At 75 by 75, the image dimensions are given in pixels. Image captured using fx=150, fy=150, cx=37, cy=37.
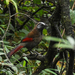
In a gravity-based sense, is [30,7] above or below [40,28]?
above

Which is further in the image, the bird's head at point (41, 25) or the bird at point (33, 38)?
the bird's head at point (41, 25)

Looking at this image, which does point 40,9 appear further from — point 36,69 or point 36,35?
point 36,69

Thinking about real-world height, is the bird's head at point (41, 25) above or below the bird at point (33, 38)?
above

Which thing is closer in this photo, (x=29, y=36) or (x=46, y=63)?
(x=46, y=63)

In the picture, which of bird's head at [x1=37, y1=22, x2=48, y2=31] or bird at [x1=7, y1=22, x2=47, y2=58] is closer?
bird at [x1=7, y1=22, x2=47, y2=58]

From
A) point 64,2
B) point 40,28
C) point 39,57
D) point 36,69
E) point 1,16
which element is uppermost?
point 64,2

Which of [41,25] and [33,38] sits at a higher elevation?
[41,25]

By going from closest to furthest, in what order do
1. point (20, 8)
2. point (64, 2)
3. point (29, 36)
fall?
point (64, 2) < point (29, 36) < point (20, 8)

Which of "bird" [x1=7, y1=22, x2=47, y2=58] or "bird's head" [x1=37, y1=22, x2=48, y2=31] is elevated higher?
"bird's head" [x1=37, y1=22, x2=48, y2=31]

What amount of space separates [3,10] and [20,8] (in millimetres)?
396

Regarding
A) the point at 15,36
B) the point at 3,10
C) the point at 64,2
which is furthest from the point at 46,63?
the point at 3,10

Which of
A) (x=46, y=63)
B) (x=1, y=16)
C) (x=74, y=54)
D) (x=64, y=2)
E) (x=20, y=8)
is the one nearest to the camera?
(x=74, y=54)

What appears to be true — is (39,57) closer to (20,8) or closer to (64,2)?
(64,2)

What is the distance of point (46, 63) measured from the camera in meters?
1.71
